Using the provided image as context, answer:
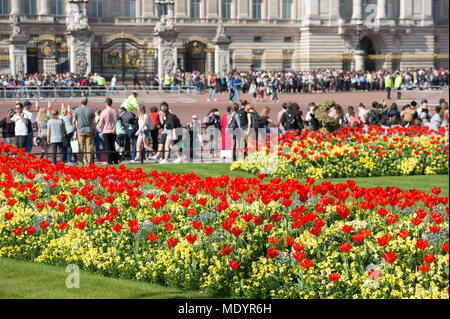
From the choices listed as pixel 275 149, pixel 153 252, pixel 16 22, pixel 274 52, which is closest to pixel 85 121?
pixel 275 149

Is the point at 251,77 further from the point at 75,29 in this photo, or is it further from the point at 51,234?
the point at 51,234

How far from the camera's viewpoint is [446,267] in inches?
279

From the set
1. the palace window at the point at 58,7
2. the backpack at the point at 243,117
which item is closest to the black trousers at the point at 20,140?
the backpack at the point at 243,117

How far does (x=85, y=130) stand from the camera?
17.4 metres

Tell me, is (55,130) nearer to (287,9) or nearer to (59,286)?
(59,286)

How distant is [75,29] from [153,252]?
38927 mm

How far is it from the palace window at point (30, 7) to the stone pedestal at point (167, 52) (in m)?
15.1

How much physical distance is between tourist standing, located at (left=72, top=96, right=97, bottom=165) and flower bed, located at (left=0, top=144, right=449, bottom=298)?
22.3ft

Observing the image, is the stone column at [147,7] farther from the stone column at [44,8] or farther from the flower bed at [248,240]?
the flower bed at [248,240]

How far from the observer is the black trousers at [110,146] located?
58.3 ft

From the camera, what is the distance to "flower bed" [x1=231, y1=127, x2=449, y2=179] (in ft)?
53.6

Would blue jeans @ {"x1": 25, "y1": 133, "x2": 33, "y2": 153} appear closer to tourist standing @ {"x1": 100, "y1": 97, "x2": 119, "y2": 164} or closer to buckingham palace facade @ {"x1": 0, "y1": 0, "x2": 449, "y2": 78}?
tourist standing @ {"x1": 100, "y1": 97, "x2": 119, "y2": 164}

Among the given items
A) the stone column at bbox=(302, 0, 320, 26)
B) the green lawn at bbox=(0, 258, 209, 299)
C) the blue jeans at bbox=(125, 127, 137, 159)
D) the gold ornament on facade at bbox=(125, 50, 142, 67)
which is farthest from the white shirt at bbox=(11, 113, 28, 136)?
the stone column at bbox=(302, 0, 320, 26)

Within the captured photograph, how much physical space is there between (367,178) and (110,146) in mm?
6023
